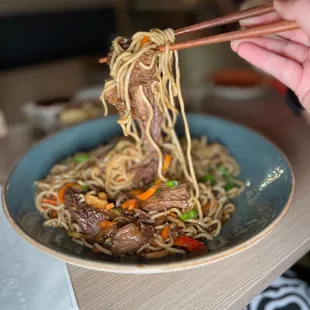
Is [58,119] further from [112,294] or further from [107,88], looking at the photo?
[112,294]

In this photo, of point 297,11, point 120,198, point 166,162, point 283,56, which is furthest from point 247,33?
point 120,198

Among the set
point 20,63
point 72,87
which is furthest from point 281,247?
point 20,63

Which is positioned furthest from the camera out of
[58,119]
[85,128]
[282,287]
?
[58,119]

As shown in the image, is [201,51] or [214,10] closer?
[201,51]

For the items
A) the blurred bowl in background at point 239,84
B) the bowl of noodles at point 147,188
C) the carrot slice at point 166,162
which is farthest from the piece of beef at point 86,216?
the blurred bowl in background at point 239,84

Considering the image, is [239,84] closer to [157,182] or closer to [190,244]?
[157,182]

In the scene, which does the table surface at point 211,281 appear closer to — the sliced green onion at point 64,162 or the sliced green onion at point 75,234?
the sliced green onion at point 75,234
